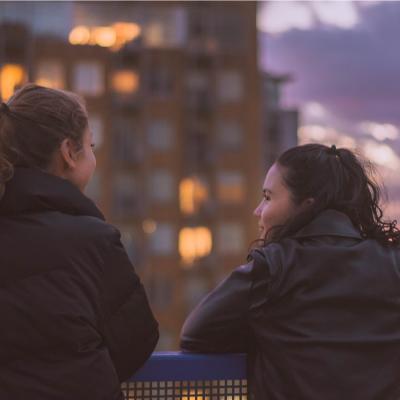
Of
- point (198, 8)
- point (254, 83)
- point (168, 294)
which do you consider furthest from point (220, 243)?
point (198, 8)

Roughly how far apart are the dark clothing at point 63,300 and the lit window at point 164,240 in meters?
39.9

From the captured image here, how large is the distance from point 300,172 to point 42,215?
791 millimetres

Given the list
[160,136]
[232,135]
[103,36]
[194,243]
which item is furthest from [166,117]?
[194,243]

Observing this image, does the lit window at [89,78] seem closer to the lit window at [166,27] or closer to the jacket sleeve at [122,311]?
the lit window at [166,27]

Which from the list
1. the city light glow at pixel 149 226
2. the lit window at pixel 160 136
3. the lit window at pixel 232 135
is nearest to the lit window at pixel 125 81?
the lit window at pixel 160 136

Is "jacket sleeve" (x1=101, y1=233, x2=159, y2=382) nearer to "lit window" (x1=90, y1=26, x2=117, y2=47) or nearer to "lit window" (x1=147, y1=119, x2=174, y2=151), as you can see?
"lit window" (x1=147, y1=119, x2=174, y2=151)

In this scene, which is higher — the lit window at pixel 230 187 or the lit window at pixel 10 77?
the lit window at pixel 10 77

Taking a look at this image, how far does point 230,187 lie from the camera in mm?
43406

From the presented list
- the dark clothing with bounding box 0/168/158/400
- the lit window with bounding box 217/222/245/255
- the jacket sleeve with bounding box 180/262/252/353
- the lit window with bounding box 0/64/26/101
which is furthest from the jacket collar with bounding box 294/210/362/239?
the lit window with bounding box 217/222/245/255

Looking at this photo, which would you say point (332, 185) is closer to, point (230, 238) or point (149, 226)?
point (149, 226)

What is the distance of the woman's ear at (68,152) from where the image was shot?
2428mm

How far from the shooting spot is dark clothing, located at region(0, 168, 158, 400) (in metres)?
2.24

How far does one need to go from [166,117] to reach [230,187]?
4.71 metres

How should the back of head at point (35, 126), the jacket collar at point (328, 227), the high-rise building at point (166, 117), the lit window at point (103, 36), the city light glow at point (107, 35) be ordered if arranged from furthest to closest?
the lit window at point (103, 36), the city light glow at point (107, 35), the high-rise building at point (166, 117), the jacket collar at point (328, 227), the back of head at point (35, 126)
